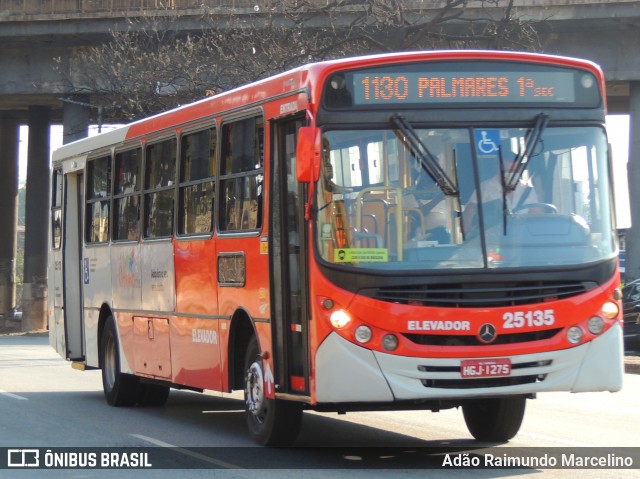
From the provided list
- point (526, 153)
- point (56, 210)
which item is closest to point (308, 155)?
point (526, 153)

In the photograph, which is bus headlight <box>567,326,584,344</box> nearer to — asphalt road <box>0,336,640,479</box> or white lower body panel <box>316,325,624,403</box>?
white lower body panel <box>316,325,624,403</box>

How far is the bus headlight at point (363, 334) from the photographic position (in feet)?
31.9

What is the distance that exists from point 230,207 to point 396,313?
2800 mm

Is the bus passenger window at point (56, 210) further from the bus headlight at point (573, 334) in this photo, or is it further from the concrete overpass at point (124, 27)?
the concrete overpass at point (124, 27)

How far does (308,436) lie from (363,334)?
2.79 meters

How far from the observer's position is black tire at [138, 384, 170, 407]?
52.0 ft

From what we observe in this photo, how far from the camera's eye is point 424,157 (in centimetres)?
1004

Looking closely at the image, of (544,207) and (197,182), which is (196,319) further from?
(544,207)

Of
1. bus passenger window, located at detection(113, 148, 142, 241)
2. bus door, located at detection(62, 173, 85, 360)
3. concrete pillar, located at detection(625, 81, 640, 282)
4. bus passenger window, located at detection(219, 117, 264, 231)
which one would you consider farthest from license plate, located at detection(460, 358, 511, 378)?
concrete pillar, located at detection(625, 81, 640, 282)

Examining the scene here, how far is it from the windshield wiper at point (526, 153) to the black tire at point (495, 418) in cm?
216

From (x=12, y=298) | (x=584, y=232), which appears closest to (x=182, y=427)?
(x=584, y=232)

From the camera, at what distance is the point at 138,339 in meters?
14.9

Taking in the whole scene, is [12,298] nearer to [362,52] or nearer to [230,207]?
[362,52]

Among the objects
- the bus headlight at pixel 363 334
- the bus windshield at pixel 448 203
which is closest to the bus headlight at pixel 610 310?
the bus windshield at pixel 448 203
